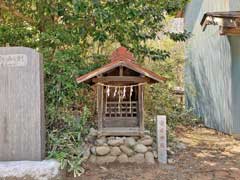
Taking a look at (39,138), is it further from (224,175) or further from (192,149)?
(192,149)

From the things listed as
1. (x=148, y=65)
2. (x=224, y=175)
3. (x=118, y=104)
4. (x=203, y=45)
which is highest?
(x=203, y=45)

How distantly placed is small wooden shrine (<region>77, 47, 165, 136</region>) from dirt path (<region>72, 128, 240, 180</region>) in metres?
0.71

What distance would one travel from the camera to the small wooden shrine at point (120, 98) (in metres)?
6.13

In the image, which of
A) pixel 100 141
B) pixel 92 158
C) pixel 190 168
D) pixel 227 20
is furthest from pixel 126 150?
pixel 227 20

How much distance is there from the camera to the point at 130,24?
290 inches

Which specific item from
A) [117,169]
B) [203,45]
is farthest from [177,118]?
[117,169]

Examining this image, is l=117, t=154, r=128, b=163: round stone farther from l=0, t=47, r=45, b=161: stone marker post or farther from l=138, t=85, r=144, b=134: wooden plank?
l=0, t=47, r=45, b=161: stone marker post

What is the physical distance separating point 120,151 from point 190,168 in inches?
47.7

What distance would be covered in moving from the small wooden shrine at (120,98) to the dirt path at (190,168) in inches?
28.0

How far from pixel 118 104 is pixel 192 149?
78.4 inches

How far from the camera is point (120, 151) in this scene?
20.0ft

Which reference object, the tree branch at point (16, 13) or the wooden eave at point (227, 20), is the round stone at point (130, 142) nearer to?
the wooden eave at point (227, 20)

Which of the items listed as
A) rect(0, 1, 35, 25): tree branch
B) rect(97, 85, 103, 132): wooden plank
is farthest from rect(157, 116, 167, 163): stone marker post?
rect(0, 1, 35, 25): tree branch

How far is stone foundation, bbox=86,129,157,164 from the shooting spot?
19.8 feet
